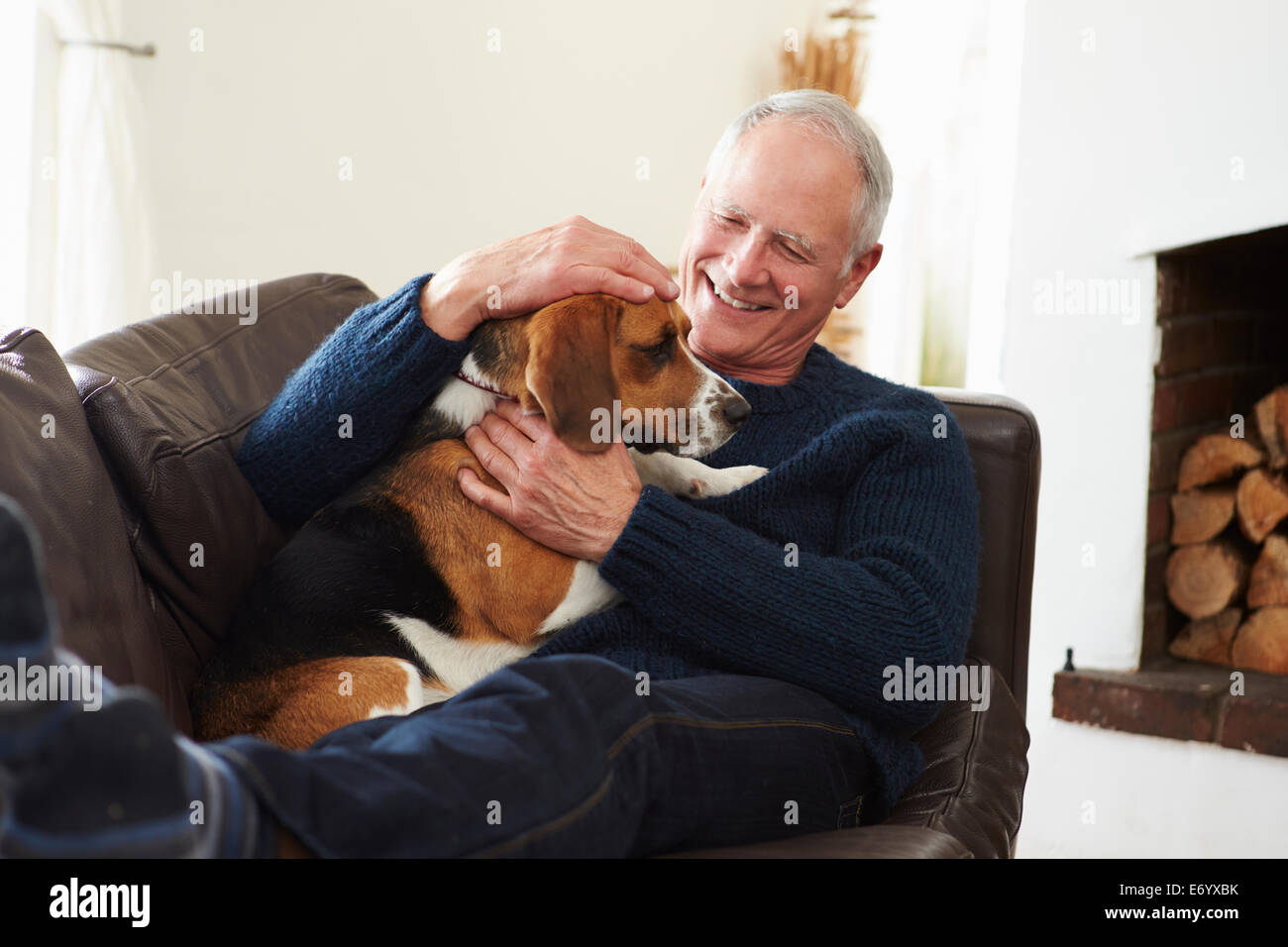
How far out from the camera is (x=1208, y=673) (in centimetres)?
279

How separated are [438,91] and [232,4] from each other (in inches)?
31.0

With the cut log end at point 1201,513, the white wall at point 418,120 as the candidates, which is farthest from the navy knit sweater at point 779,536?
the white wall at point 418,120

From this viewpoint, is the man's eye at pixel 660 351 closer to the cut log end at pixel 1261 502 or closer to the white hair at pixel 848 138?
the white hair at pixel 848 138

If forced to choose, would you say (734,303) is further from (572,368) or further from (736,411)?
(572,368)

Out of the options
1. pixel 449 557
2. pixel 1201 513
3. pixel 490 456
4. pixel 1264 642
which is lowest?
pixel 1264 642

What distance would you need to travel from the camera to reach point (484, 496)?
1.56 meters

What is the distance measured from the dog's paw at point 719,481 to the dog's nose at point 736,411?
7cm

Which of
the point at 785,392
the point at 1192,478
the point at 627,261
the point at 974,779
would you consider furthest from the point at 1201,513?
the point at 627,261

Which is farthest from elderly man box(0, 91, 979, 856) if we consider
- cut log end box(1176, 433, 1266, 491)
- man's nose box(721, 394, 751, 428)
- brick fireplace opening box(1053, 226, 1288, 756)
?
cut log end box(1176, 433, 1266, 491)

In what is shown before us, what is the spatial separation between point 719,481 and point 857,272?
56 cm

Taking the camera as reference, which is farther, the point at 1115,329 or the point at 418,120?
the point at 418,120
